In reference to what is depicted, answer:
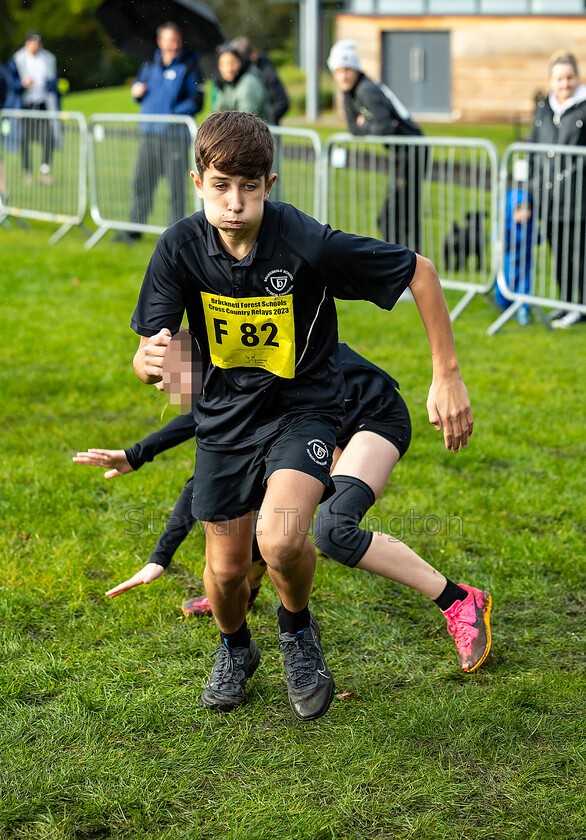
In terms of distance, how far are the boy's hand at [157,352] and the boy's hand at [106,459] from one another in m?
0.61

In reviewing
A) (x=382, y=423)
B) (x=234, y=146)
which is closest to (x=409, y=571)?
(x=382, y=423)

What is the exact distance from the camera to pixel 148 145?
1148 centimetres

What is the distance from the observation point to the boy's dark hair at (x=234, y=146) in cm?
306

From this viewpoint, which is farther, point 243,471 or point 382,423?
point 382,423

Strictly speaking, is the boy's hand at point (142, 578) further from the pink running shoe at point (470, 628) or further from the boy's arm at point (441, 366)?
the boy's arm at point (441, 366)

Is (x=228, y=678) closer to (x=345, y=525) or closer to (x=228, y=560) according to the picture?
(x=228, y=560)

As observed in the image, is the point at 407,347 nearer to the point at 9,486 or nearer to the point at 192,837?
the point at 9,486

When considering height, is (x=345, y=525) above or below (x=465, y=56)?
below

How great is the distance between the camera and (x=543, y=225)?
874cm

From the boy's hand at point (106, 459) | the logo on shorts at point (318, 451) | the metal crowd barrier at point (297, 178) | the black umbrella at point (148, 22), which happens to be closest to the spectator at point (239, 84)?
the metal crowd barrier at point (297, 178)

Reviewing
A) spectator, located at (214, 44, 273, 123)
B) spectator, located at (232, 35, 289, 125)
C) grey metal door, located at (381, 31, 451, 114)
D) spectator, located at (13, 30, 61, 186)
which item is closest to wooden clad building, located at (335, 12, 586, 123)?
grey metal door, located at (381, 31, 451, 114)

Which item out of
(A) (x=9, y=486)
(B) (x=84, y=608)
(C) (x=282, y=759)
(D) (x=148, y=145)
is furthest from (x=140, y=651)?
(D) (x=148, y=145)

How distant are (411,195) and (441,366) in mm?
6736

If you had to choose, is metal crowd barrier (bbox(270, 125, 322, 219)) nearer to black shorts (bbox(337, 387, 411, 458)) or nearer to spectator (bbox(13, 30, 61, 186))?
spectator (bbox(13, 30, 61, 186))
